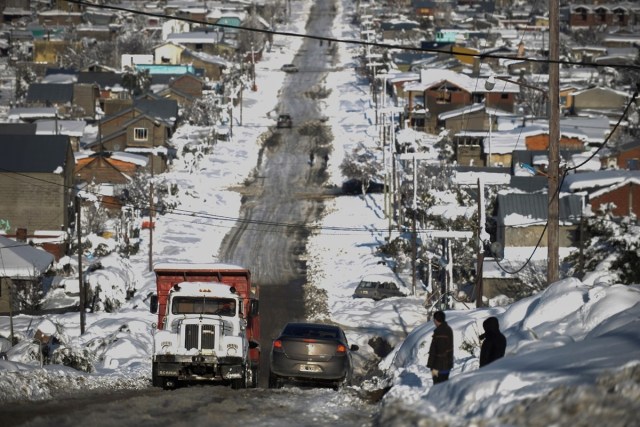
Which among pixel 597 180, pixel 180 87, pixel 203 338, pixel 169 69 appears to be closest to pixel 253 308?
pixel 203 338

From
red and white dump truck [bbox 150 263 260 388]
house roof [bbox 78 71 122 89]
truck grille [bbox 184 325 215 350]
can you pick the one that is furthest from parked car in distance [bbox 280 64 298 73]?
truck grille [bbox 184 325 215 350]

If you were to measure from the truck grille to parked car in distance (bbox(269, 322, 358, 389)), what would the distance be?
1.81 meters

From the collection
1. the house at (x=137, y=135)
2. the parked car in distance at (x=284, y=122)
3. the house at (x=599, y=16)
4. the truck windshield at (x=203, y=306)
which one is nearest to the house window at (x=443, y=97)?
the parked car in distance at (x=284, y=122)

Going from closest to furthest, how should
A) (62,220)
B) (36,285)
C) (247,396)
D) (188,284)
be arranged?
(247,396) → (188,284) → (36,285) → (62,220)

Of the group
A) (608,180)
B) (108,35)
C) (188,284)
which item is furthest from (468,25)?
(188,284)

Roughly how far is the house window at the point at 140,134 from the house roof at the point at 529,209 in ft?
115

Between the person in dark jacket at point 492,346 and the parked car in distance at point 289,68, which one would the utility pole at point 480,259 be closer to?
the person in dark jacket at point 492,346

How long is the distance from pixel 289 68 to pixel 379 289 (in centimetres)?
8222

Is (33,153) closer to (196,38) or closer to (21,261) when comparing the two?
(21,261)

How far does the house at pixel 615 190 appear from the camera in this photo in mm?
62812

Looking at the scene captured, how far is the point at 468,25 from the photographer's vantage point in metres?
176

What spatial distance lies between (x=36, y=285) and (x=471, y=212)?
21718 mm

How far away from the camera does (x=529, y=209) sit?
61.0 metres

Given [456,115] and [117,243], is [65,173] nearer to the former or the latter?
[117,243]
